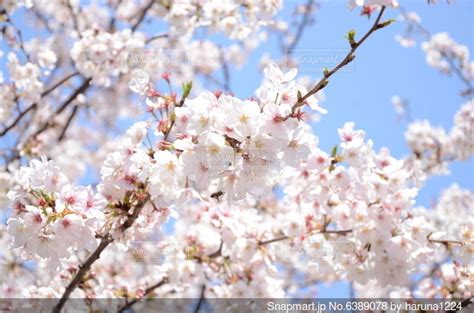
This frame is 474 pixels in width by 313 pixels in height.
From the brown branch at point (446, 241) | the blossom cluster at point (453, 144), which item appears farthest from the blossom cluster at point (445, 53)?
the brown branch at point (446, 241)

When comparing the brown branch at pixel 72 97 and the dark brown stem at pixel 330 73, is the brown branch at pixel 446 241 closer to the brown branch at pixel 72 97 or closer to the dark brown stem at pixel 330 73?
the dark brown stem at pixel 330 73

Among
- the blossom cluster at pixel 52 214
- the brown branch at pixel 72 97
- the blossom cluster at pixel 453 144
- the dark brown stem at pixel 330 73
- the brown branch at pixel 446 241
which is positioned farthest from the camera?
the blossom cluster at pixel 453 144

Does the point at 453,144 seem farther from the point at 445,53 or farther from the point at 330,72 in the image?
the point at 330,72

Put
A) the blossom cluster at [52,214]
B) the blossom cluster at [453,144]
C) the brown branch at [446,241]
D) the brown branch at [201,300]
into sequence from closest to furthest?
the blossom cluster at [52,214]
the brown branch at [446,241]
the brown branch at [201,300]
the blossom cluster at [453,144]

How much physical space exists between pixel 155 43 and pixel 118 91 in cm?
197

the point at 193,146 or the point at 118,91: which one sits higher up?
the point at 118,91

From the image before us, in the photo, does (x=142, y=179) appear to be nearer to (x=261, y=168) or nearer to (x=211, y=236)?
(x=261, y=168)

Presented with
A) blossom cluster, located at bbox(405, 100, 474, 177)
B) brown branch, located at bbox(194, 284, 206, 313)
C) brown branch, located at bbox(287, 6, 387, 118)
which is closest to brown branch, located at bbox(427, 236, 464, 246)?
brown branch, located at bbox(287, 6, 387, 118)

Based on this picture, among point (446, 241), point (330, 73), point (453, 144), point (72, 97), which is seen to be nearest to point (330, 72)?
point (330, 73)

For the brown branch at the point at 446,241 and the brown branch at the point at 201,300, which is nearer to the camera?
the brown branch at the point at 446,241

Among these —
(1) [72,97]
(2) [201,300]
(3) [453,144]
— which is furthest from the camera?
(3) [453,144]

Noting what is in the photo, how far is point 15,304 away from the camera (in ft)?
11.7

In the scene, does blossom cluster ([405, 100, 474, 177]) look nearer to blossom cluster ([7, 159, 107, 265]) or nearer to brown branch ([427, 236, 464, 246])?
brown branch ([427, 236, 464, 246])

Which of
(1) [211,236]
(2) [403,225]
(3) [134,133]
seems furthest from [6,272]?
(2) [403,225]
